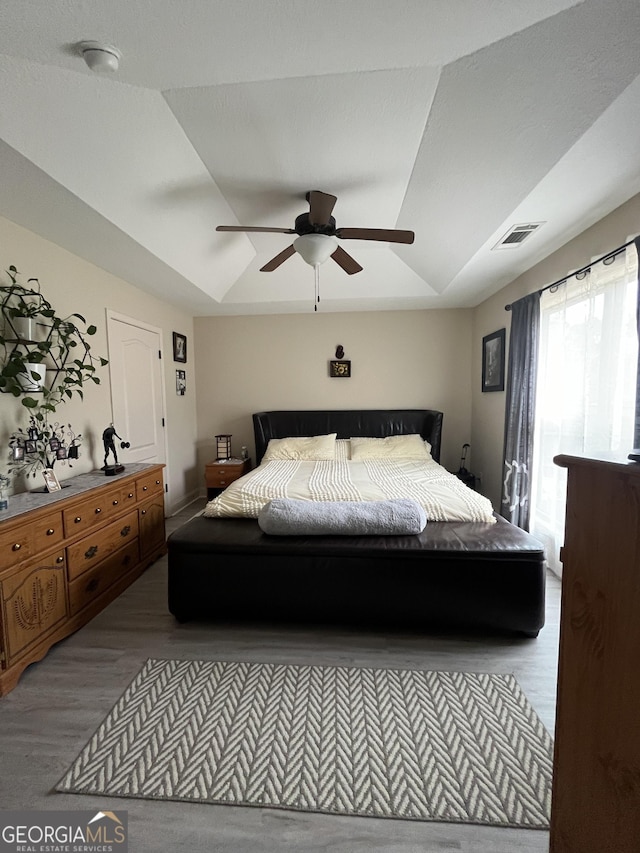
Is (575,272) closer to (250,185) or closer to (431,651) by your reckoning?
(250,185)

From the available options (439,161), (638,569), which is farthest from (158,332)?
(638,569)

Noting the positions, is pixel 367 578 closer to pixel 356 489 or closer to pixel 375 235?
pixel 356 489

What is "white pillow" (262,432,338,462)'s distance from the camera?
3.83m

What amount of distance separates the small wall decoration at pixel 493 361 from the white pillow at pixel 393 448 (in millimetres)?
977

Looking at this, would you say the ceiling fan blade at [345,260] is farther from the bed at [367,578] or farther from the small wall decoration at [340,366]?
the bed at [367,578]

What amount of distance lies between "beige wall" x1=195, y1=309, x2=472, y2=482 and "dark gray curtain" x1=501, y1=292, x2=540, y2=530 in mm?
1295

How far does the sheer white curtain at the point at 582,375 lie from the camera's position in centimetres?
191

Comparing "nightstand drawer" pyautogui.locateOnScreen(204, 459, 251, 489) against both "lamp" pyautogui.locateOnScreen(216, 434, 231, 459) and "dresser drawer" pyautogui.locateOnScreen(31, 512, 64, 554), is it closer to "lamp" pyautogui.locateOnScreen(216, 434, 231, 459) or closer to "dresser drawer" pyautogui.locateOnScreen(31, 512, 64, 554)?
"lamp" pyautogui.locateOnScreen(216, 434, 231, 459)

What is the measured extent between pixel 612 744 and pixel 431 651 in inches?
47.4

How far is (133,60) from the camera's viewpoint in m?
1.36

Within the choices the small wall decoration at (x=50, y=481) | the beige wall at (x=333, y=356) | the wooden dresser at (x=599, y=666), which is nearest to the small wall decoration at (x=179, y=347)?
the beige wall at (x=333, y=356)

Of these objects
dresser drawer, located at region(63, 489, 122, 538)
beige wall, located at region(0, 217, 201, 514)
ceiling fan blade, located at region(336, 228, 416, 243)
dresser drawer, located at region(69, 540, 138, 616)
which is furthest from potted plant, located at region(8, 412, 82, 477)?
ceiling fan blade, located at region(336, 228, 416, 243)

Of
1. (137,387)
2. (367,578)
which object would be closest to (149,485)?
(137,387)

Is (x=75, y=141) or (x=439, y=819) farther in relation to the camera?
(x=75, y=141)
